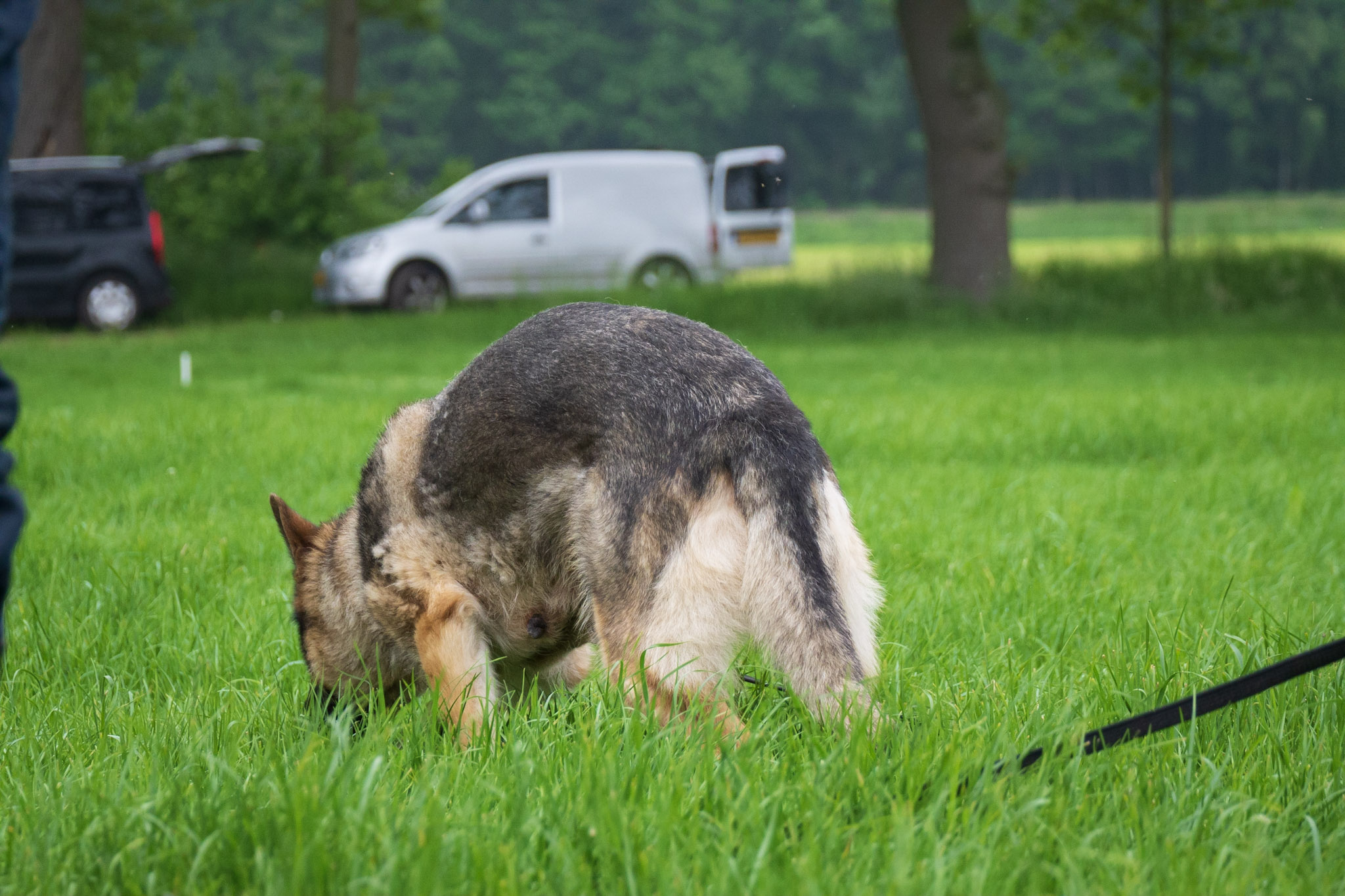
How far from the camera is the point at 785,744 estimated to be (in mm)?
2574

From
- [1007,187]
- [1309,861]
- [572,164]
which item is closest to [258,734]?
[1309,861]

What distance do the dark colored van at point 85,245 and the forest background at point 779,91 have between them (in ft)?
104

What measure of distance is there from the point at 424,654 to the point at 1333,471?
5.61 m

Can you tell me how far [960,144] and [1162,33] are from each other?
5.17m

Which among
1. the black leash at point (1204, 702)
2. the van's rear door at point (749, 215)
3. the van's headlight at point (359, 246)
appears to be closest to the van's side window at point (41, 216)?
the van's headlight at point (359, 246)

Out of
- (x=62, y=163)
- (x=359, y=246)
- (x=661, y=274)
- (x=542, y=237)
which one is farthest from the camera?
(x=542, y=237)

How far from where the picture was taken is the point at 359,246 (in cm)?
1916

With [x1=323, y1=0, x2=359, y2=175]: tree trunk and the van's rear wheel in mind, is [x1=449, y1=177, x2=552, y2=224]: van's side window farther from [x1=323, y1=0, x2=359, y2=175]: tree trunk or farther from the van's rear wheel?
[x1=323, y1=0, x2=359, y2=175]: tree trunk

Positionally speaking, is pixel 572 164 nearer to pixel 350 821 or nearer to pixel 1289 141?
pixel 350 821

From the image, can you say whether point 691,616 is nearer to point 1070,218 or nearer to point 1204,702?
point 1204,702

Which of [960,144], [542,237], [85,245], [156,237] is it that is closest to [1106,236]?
[960,144]

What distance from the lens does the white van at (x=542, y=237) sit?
1905 cm

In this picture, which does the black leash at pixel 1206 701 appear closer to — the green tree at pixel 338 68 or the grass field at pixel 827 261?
the grass field at pixel 827 261

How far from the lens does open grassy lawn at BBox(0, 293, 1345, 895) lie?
1.95 meters
